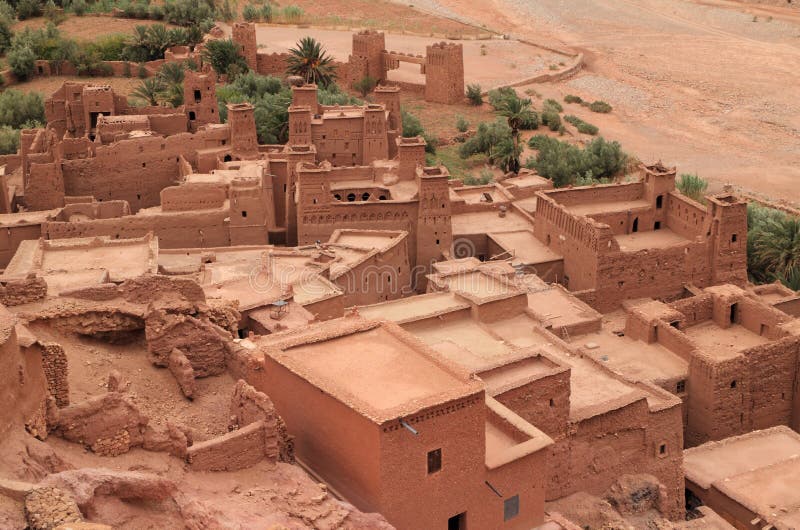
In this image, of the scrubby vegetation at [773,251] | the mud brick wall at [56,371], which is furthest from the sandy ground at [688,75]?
the mud brick wall at [56,371]

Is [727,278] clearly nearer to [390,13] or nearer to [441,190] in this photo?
[441,190]

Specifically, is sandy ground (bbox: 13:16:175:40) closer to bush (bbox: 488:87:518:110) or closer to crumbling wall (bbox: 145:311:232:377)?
bush (bbox: 488:87:518:110)

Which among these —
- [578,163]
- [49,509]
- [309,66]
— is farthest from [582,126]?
[49,509]

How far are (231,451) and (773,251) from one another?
23.2 meters

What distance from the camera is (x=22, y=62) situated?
172 feet

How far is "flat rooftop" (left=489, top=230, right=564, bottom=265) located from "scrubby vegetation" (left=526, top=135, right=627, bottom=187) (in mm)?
9471

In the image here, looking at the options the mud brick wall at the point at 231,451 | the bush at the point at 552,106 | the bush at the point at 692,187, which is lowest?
the bush at the point at 692,187

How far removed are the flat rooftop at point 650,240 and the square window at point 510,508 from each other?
613 inches

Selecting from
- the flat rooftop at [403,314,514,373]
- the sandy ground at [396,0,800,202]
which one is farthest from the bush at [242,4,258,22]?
the flat rooftop at [403,314,514,373]

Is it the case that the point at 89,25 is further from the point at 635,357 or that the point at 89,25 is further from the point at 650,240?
the point at 635,357

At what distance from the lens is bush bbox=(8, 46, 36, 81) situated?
5241 centimetres

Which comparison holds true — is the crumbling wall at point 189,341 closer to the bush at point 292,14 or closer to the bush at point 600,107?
the bush at point 600,107

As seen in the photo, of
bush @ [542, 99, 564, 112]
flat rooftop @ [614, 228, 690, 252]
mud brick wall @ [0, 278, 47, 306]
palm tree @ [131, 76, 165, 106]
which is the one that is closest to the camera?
mud brick wall @ [0, 278, 47, 306]

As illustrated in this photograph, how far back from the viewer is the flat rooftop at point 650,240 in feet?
101
